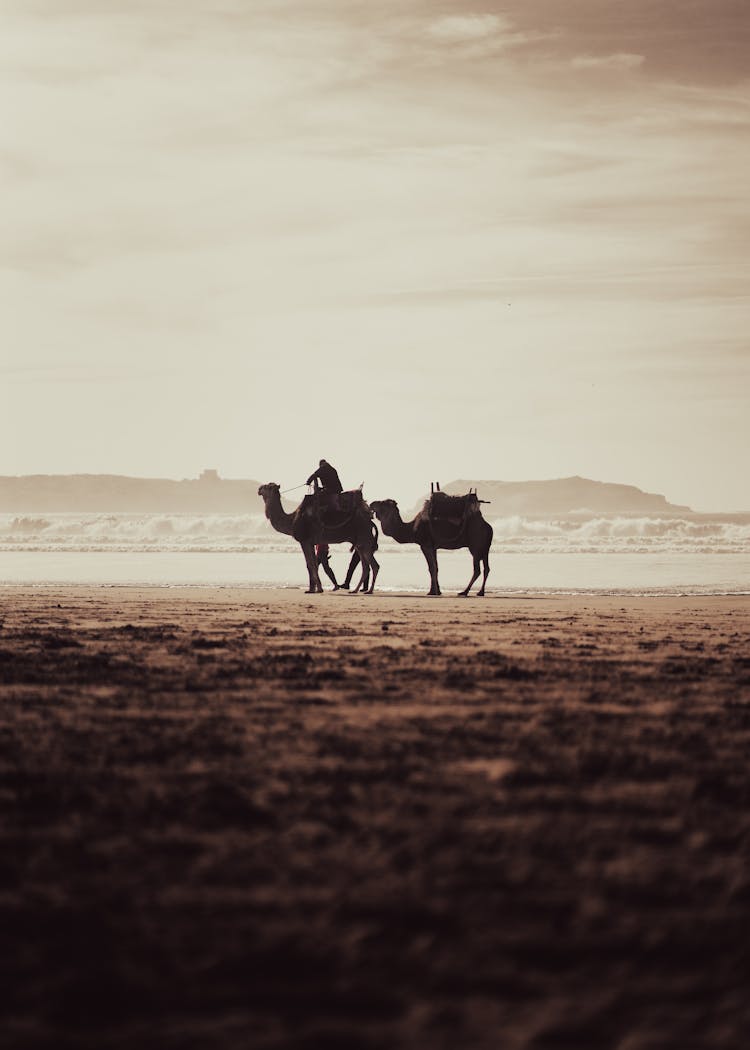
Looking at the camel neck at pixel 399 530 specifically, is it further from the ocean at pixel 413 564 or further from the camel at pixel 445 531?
the ocean at pixel 413 564

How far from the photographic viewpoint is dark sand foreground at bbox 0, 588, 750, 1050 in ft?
12.1

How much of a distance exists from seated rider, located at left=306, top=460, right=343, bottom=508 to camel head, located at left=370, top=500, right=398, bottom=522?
0.71 m

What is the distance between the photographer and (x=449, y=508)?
2597 centimetres

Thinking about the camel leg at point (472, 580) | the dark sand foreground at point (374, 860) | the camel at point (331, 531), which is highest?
the camel at point (331, 531)

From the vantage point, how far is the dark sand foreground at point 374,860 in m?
3.68

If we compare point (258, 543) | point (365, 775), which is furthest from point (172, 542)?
point (365, 775)

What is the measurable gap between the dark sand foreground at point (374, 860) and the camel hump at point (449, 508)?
1478 centimetres

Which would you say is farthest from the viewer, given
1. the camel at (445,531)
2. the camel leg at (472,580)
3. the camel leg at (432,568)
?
the camel at (445,531)

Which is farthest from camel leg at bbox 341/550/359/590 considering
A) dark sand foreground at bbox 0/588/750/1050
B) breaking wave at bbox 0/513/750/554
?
breaking wave at bbox 0/513/750/554

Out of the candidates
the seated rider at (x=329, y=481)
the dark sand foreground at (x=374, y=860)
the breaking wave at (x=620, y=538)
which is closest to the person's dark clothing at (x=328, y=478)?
the seated rider at (x=329, y=481)

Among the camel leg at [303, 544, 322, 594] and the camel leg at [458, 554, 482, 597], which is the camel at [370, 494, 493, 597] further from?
the camel leg at [303, 544, 322, 594]

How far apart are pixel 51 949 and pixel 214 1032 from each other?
846 millimetres

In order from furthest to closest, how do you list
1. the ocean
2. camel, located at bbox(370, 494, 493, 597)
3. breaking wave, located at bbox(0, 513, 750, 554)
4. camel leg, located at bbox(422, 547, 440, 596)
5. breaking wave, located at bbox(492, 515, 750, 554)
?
1. breaking wave, located at bbox(0, 513, 750, 554)
2. breaking wave, located at bbox(492, 515, 750, 554)
3. the ocean
4. camel, located at bbox(370, 494, 493, 597)
5. camel leg, located at bbox(422, 547, 440, 596)

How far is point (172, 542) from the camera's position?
198 ft
